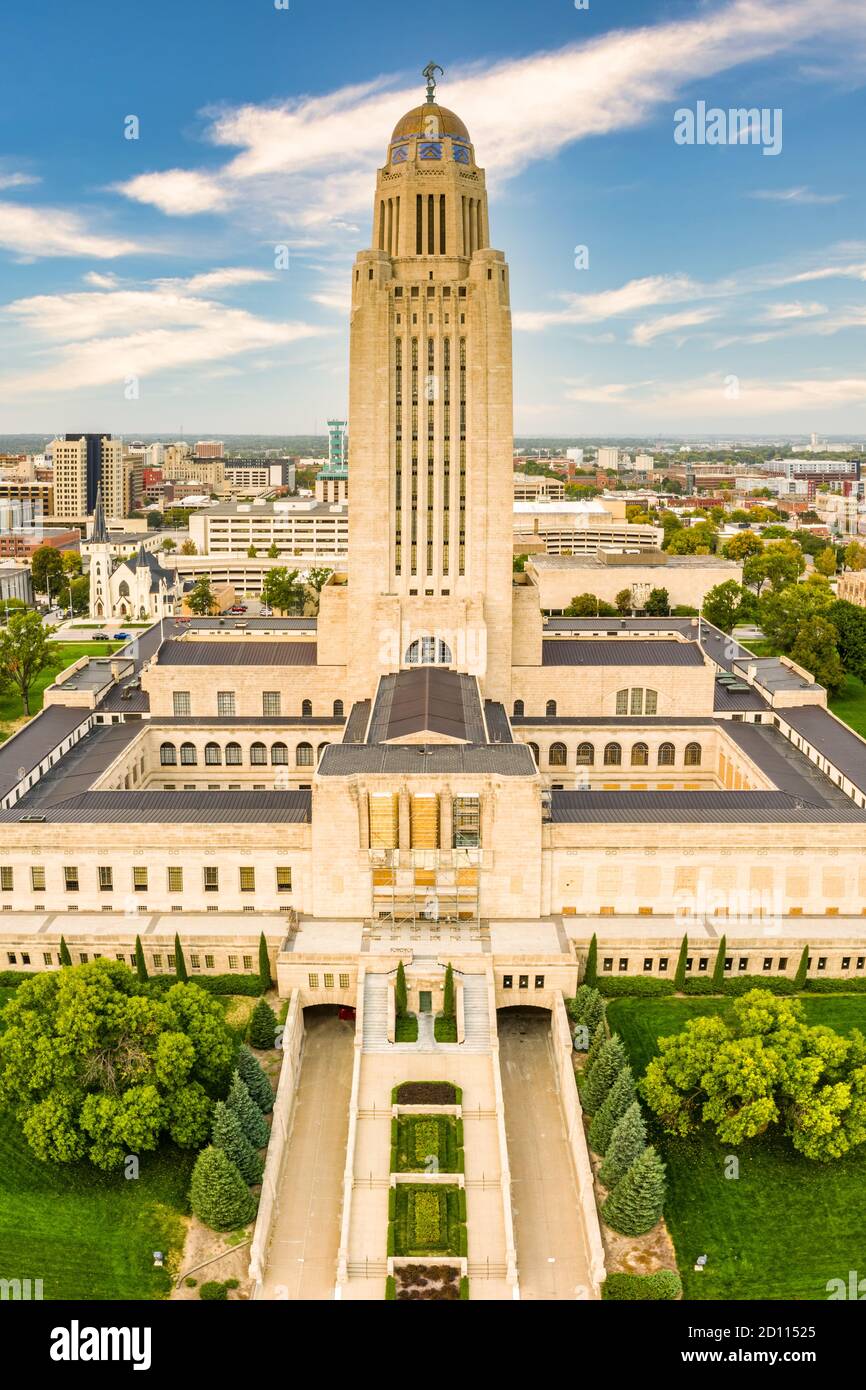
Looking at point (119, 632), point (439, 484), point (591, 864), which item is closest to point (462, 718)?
point (591, 864)

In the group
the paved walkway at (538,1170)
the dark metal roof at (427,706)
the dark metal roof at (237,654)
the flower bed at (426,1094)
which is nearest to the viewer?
the paved walkway at (538,1170)

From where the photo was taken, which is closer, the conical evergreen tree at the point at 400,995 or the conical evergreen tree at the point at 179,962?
the conical evergreen tree at the point at 400,995

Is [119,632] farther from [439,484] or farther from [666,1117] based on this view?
[666,1117]

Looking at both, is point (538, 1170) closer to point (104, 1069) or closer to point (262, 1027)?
point (262, 1027)

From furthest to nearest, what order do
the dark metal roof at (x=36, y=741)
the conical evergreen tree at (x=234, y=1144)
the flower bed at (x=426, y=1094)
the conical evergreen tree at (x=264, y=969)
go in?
the dark metal roof at (x=36, y=741) < the conical evergreen tree at (x=264, y=969) < the flower bed at (x=426, y=1094) < the conical evergreen tree at (x=234, y=1144)

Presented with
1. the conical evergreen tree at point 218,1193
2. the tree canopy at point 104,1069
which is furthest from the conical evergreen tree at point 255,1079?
the conical evergreen tree at point 218,1193

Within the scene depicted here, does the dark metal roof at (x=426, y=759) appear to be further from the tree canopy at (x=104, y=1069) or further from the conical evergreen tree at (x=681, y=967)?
the tree canopy at (x=104, y=1069)
